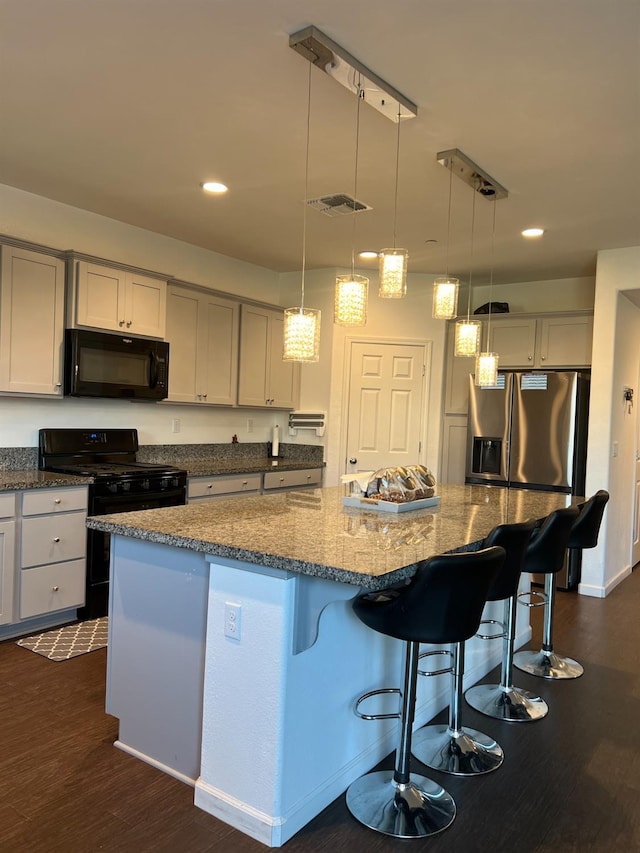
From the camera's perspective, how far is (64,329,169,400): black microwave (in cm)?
385

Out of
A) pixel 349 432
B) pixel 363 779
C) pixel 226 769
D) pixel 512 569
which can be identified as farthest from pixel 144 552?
pixel 349 432

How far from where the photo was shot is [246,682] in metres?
1.91

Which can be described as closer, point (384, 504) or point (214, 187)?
point (384, 504)

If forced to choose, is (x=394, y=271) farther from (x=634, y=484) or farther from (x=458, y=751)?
(x=634, y=484)

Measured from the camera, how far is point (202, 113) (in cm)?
272

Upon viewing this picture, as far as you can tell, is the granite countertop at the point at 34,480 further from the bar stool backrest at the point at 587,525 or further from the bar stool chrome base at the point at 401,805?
the bar stool backrest at the point at 587,525

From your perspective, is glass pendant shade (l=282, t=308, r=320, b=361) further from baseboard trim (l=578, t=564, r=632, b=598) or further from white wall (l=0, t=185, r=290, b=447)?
baseboard trim (l=578, t=564, r=632, b=598)

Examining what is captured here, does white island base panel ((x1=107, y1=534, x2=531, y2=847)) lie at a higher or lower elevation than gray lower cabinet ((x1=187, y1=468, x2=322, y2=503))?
lower

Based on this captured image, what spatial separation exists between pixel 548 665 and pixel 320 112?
9.69 ft

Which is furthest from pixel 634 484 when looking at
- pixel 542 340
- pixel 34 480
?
pixel 34 480

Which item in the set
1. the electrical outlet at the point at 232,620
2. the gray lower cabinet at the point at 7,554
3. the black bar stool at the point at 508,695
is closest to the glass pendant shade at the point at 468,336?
the black bar stool at the point at 508,695

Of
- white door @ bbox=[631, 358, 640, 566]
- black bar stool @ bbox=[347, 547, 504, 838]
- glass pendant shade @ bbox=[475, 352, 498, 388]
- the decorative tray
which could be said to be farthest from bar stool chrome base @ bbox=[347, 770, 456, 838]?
white door @ bbox=[631, 358, 640, 566]

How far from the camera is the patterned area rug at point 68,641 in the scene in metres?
3.22

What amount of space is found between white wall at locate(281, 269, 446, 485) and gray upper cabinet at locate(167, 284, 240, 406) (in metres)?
0.89
